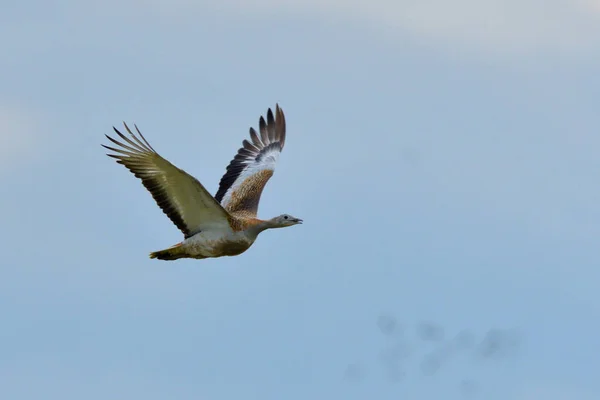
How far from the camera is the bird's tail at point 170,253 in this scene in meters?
34.3

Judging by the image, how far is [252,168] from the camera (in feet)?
137

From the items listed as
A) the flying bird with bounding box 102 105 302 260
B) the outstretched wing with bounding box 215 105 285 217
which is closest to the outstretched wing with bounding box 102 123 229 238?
the flying bird with bounding box 102 105 302 260

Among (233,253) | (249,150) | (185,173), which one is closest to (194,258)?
(233,253)

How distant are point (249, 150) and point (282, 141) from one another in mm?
1252

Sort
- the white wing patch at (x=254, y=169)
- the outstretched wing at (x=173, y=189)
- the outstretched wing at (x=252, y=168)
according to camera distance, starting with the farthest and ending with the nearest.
Result: the white wing patch at (x=254, y=169) < the outstretched wing at (x=252, y=168) < the outstretched wing at (x=173, y=189)

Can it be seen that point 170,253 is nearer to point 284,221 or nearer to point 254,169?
point 284,221

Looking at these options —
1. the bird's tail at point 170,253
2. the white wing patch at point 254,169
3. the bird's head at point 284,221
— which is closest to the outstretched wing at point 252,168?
the white wing patch at point 254,169

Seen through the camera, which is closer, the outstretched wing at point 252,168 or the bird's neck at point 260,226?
the bird's neck at point 260,226

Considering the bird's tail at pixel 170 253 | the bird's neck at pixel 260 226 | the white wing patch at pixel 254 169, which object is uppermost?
the white wing patch at pixel 254 169

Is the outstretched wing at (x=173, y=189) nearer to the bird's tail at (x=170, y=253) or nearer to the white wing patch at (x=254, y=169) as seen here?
the bird's tail at (x=170, y=253)

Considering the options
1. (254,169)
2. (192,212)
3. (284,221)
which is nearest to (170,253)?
(192,212)

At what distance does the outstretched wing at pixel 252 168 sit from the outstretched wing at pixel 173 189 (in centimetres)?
338

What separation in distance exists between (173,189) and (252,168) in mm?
8448

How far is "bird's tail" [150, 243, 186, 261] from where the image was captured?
3431cm
